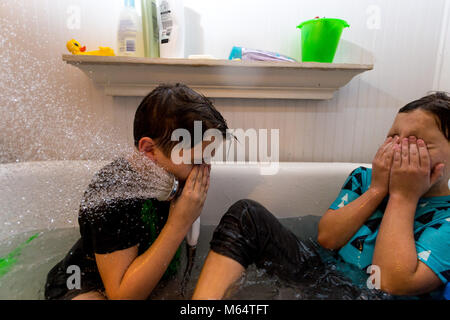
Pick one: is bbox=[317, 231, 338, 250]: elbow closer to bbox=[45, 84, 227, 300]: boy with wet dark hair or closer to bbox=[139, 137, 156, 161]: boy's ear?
bbox=[45, 84, 227, 300]: boy with wet dark hair

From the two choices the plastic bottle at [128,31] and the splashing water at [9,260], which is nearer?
the splashing water at [9,260]

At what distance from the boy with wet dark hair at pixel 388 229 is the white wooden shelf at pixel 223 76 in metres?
0.35

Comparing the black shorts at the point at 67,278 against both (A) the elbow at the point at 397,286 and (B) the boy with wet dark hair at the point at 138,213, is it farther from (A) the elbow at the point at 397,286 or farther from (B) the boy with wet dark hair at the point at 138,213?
(A) the elbow at the point at 397,286

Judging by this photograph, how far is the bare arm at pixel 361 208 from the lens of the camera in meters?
0.60

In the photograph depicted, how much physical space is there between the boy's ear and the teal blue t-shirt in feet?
1.53

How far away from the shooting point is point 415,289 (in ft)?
1.60

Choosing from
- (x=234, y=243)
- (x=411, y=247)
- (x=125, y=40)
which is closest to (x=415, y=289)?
(x=411, y=247)

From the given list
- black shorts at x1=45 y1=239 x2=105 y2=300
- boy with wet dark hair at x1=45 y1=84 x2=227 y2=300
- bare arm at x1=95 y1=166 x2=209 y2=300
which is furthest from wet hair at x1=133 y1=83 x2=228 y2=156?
black shorts at x1=45 y1=239 x2=105 y2=300

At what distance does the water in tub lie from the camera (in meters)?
0.53

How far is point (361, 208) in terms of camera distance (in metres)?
0.60

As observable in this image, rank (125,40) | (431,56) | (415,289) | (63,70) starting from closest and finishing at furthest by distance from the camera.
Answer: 1. (415,289)
2. (125,40)
3. (63,70)
4. (431,56)

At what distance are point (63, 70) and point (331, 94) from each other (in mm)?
988

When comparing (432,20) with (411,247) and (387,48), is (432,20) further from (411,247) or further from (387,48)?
(411,247)

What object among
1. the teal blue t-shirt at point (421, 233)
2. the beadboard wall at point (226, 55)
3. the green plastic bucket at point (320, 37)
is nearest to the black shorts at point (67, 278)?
the beadboard wall at point (226, 55)
